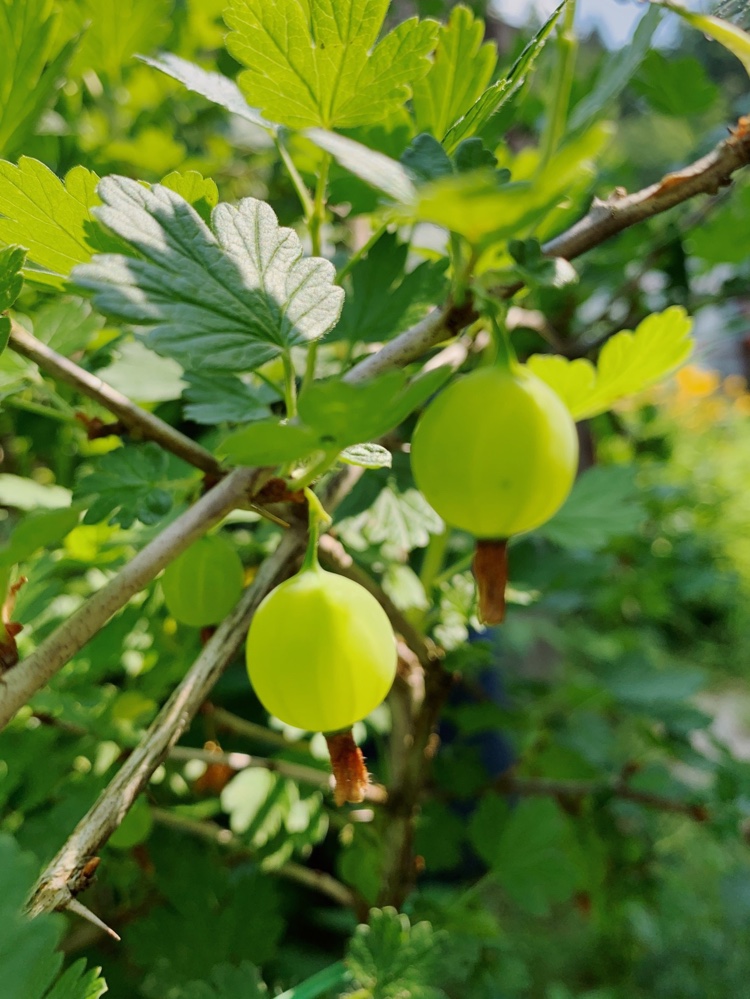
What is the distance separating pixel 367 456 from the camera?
33cm

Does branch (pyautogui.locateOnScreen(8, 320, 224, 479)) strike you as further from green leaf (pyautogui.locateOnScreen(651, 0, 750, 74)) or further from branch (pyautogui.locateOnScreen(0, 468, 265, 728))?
green leaf (pyautogui.locateOnScreen(651, 0, 750, 74))

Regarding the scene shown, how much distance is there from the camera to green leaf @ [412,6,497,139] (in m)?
0.43

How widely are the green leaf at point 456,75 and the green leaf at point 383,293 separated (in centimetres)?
8

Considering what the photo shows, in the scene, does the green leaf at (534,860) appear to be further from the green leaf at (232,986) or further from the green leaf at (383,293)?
the green leaf at (383,293)

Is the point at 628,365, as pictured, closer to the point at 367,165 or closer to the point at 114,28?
the point at 367,165

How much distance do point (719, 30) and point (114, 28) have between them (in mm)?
705

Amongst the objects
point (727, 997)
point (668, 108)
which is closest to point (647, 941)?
point (727, 997)

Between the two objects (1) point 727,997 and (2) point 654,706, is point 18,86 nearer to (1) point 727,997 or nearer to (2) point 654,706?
(2) point 654,706

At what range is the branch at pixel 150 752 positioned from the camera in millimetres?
295

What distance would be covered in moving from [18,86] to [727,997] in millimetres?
1415

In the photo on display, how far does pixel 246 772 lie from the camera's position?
0.61 m

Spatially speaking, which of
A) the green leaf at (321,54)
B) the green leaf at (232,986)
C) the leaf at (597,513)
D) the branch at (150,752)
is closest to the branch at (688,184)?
the green leaf at (321,54)

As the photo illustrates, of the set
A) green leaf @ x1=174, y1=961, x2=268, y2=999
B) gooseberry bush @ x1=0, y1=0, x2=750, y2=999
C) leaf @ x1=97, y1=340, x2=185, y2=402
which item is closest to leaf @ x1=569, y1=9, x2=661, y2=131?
gooseberry bush @ x1=0, y1=0, x2=750, y2=999

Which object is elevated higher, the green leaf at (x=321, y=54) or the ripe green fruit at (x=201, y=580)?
the green leaf at (x=321, y=54)
